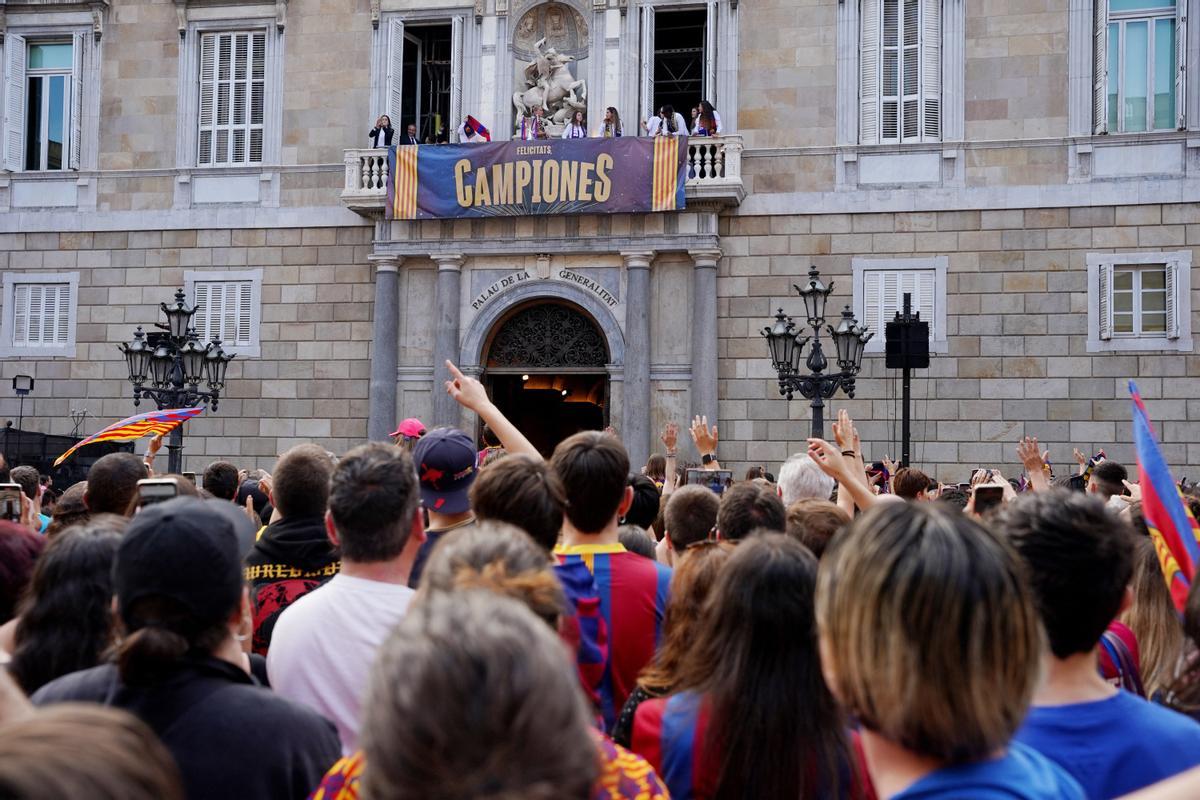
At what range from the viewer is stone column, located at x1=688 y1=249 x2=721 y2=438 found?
18.3 meters

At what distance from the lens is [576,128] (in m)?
18.7

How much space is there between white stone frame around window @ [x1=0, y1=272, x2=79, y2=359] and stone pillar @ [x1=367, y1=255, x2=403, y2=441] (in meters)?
5.86

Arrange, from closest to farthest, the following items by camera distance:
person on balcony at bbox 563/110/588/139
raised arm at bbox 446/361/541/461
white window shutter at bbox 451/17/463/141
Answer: raised arm at bbox 446/361/541/461 < person on balcony at bbox 563/110/588/139 < white window shutter at bbox 451/17/463/141

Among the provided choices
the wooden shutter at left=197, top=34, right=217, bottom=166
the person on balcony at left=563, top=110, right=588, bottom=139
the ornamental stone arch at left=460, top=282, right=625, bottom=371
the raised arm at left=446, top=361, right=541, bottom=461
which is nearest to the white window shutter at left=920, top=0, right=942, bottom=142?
the person on balcony at left=563, top=110, right=588, bottom=139

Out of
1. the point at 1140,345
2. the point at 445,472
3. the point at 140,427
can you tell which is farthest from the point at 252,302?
the point at 445,472

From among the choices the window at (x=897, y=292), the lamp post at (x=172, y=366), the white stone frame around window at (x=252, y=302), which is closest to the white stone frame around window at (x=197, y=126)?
the white stone frame around window at (x=252, y=302)

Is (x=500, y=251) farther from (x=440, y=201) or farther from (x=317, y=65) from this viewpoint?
(x=317, y=65)

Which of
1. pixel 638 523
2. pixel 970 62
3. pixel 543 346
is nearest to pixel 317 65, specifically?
pixel 543 346

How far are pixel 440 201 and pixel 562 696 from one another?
18.1 metres

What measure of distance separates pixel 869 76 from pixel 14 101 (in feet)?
51.1

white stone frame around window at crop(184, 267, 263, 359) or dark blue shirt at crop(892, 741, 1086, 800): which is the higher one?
white stone frame around window at crop(184, 267, 263, 359)

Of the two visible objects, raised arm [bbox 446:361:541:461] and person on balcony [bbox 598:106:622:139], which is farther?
person on balcony [bbox 598:106:622:139]

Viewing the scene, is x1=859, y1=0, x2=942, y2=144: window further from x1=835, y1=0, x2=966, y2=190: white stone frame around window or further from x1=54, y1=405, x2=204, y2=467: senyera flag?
x1=54, y1=405, x2=204, y2=467: senyera flag

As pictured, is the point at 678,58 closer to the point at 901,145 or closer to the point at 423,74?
the point at 901,145
